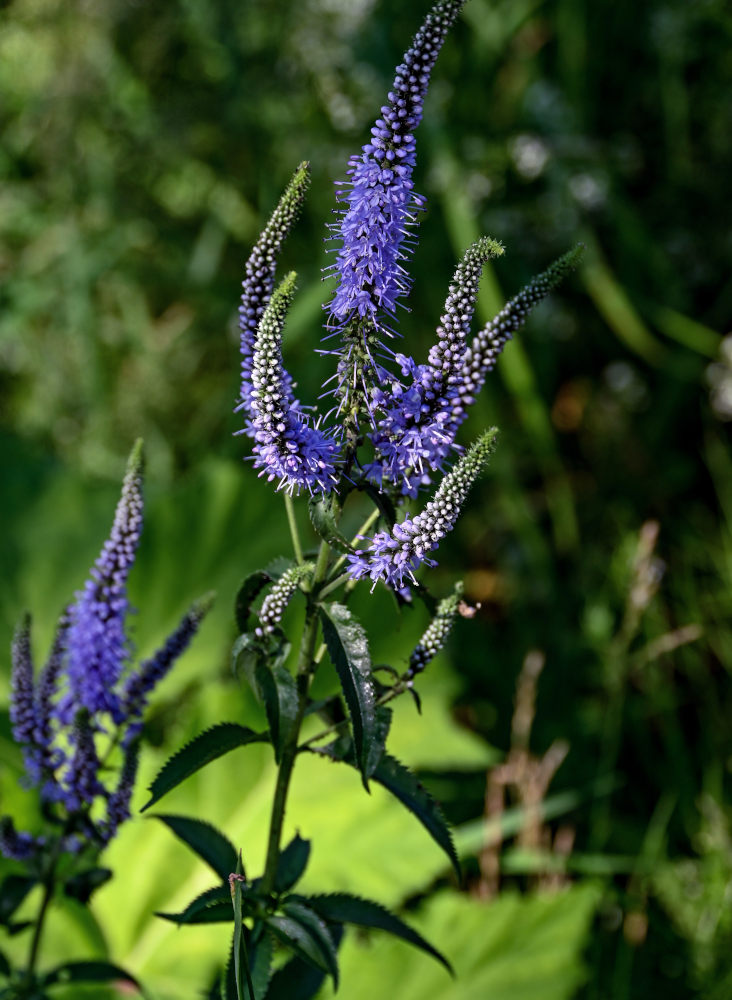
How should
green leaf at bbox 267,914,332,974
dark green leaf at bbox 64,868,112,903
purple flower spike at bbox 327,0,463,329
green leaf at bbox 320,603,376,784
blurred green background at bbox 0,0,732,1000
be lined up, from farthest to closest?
1. blurred green background at bbox 0,0,732,1000
2. dark green leaf at bbox 64,868,112,903
3. green leaf at bbox 267,914,332,974
4. green leaf at bbox 320,603,376,784
5. purple flower spike at bbox 327,0,463,329

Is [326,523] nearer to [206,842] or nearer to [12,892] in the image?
[206,842]

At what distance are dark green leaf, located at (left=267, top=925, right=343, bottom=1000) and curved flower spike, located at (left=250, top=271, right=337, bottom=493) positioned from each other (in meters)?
0.88

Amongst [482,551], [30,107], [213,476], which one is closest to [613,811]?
[482,551]

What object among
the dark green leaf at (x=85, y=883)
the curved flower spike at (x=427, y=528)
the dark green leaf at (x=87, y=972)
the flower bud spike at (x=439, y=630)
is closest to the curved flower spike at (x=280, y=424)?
the curved flower spike at (x=427, y=528)

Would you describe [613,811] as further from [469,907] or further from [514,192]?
[514,192]

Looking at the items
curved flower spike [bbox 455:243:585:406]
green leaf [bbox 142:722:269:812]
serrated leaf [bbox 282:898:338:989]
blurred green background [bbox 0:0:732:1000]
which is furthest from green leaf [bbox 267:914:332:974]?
blurred green background [bbox 0:0:732:1000]

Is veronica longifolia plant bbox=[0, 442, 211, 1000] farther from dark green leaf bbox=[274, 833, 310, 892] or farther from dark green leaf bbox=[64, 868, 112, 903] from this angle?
dark green leaf bbox=[274, 833, 310, 892]

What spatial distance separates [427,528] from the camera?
1.06 m

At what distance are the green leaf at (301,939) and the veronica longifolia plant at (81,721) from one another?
379 millimetres

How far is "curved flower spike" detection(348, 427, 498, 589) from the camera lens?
3.41 feet

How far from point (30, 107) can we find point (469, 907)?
11.4 feet

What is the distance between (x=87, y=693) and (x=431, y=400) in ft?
2.50

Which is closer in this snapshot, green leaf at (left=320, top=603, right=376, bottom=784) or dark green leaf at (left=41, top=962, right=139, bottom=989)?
green leaf at (left=320, top=603, right=376, bottom=784)

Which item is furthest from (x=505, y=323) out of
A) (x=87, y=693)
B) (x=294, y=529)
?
(x=87, y=693)
